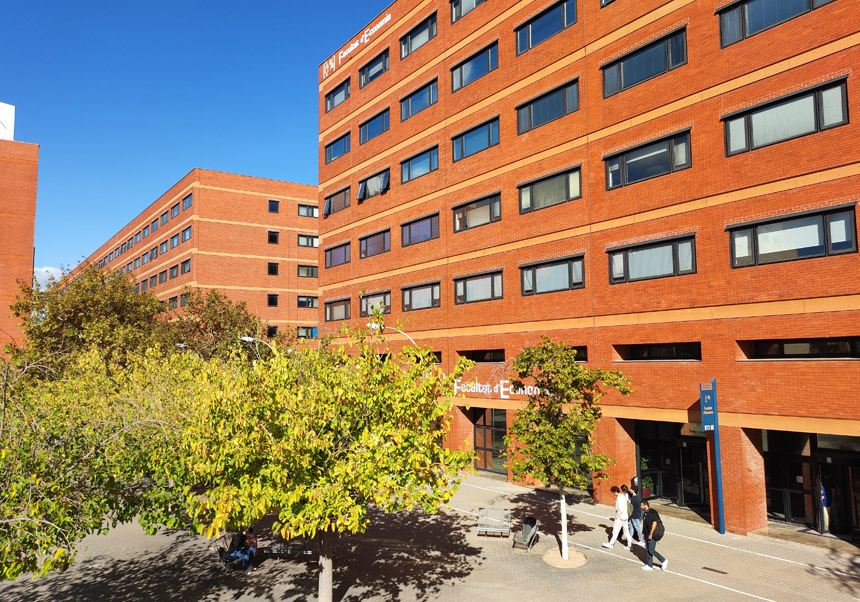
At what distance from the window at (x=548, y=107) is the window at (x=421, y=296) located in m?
9.97

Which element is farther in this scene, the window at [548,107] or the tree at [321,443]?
the window at [548,107]

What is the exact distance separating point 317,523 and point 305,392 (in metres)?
2.62

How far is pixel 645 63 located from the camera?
2255cm

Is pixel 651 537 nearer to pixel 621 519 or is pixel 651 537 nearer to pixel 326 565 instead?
pixel 621 519

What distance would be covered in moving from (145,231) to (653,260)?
239ft

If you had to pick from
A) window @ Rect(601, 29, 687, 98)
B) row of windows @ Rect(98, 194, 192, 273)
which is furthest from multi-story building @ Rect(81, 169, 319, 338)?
window @ Rect(601, 29, 687, 98)

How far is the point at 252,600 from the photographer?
14.0 metres

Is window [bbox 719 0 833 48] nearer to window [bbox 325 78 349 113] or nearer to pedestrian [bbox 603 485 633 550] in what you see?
pedestrian [bbox 603 485 633 550]

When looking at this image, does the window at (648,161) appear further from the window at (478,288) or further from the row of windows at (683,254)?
the window at (478,288)

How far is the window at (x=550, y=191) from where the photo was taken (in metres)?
25.0

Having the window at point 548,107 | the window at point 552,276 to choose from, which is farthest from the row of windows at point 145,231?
the window at point 552,276

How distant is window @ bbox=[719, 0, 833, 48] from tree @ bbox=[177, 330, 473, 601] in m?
16.2

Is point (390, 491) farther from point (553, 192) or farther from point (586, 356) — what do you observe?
point (553, 192)

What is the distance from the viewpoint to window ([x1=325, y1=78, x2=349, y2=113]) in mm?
41656
